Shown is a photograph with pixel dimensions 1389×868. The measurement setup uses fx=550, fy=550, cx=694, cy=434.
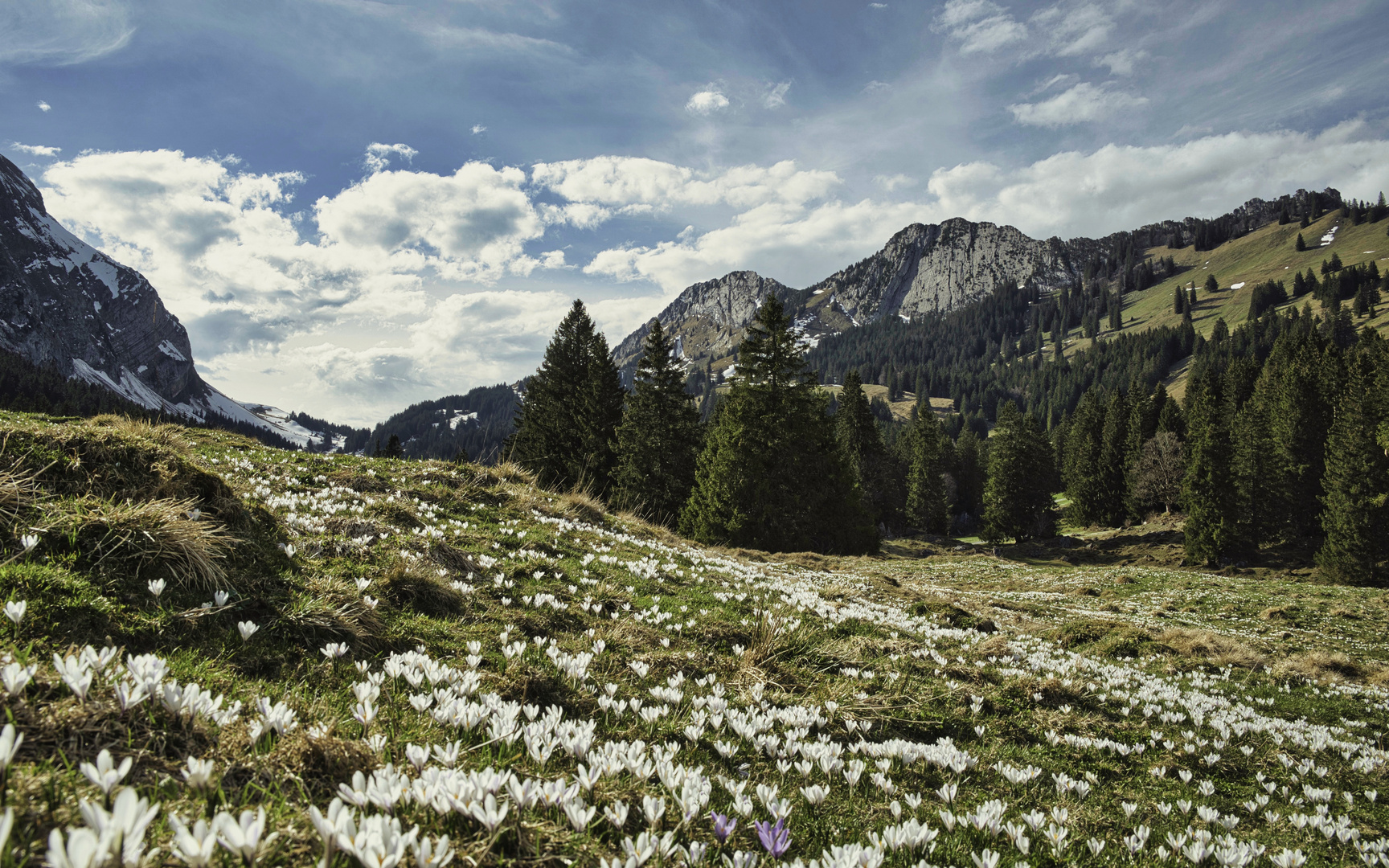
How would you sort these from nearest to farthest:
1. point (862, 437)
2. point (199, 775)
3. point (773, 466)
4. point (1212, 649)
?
point (199, 775) < point (1212, 649) < point (773, 466) < point (862, 437)

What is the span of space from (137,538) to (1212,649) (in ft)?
64.4

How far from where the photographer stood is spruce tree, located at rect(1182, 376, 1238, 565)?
46750mm

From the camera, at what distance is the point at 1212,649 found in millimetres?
13242

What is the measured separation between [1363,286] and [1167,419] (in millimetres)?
149873

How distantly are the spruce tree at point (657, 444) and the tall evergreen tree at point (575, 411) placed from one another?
2.03 meters

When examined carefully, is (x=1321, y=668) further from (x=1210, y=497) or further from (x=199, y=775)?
(x=1210, y=497)

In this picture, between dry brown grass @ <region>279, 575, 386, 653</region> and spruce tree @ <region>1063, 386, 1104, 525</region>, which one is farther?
spruce tree @ <region>1063, 386, 1104, 525</region>

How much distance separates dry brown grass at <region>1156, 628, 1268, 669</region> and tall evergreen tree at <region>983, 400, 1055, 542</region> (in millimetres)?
59862

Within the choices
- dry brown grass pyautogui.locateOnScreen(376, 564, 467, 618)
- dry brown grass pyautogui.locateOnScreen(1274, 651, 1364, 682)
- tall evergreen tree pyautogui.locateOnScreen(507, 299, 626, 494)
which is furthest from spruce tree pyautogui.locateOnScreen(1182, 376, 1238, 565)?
dry brown grass pyautogui.locateOnScreen(376, 564, 467, 618)

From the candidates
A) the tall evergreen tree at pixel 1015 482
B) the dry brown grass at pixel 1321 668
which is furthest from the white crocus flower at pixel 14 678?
the tall evergreen tree at pixel 1015 482

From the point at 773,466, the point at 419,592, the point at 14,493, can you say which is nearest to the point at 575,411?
the point at 773,466

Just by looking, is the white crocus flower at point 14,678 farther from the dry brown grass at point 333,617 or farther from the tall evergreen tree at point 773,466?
the tall evergreen tree at point 773,466

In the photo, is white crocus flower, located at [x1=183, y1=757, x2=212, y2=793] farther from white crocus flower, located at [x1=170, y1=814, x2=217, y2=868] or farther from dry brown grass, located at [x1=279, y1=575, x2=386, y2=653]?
dry brown grass, located at [x1=279, y1=575, x2=386, y2=653]

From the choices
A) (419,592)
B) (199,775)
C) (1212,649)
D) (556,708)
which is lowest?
(1212,649)
